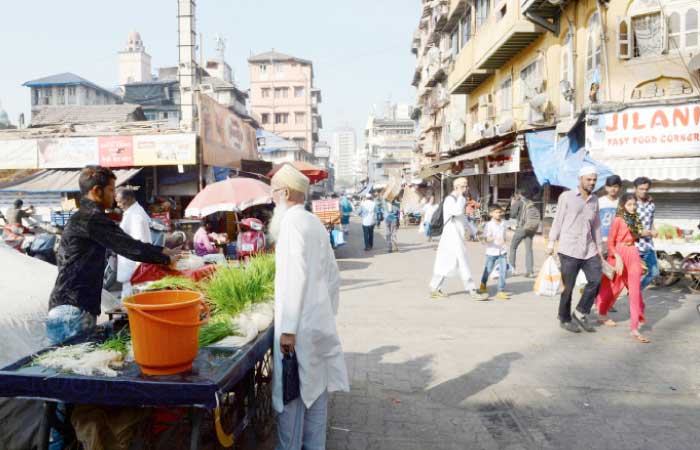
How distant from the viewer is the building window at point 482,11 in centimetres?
2045

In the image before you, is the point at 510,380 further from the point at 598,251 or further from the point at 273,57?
the point at 273,57

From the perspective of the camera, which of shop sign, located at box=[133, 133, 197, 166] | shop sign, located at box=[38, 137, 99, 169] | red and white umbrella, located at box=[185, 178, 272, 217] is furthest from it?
shop sign, located at box=[38, 137, 99, 169]

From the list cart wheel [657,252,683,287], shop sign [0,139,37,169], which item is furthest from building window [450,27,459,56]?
shop sign [0,139,37,169]

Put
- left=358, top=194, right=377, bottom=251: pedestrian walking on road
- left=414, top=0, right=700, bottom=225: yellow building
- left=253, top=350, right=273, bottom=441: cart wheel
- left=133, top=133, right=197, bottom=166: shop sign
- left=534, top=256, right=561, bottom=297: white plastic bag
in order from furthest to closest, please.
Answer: left=358, top=194, right=377, bottom=251: pedestrian walking on road < left=133, top=133, right=197, bottom=166: shop sign < left=414, top=0, right=700, bottom=225: yellow building < left=534, top=256, right=561, bottom=297: white plastic bag < left=253, top=350, right=273, bottom=441: cart wheel

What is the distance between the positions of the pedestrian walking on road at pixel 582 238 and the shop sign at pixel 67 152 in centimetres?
1320

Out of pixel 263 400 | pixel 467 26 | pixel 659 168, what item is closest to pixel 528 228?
pixel 659 168

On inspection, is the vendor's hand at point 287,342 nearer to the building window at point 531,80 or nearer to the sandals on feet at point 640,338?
the sandals on feet at point 640,338

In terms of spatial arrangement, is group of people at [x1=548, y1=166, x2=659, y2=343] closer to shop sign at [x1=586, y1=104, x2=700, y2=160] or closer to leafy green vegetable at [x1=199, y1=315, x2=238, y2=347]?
leafy green vegetable at [x1=199, y1=315, x2=238, y2=347]

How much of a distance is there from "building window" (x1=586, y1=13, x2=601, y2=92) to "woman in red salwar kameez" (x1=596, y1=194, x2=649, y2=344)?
6802mm

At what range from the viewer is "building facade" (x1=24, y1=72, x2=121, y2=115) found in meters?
49.1

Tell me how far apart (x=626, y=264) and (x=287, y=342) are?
4980 millimetres

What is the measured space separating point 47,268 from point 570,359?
534 cm

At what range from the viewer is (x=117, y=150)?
14.7 m

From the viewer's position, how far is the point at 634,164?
11.3m
